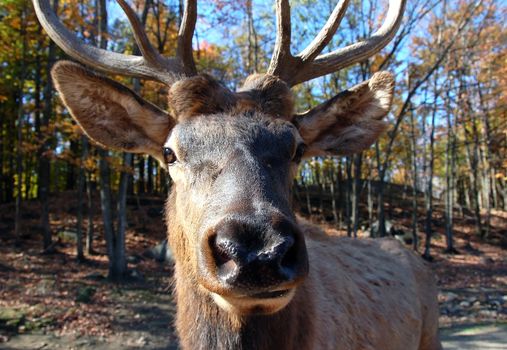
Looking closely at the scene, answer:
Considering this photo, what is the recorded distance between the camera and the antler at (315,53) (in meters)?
4.30

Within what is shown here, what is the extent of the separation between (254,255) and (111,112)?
2.35m

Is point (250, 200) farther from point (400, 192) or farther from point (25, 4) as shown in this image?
point (400, 192)

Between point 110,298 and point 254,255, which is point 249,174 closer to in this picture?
point 254,255

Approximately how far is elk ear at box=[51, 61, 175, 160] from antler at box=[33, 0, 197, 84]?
447 mm

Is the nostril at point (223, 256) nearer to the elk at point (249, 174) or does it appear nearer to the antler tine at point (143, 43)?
the elk at point (249, 174)

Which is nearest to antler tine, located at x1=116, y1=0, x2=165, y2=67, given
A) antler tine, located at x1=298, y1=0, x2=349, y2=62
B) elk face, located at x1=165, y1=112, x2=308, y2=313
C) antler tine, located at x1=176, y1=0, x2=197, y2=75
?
antler tine, located at x1=176, y1=0, x2=197, y2=75

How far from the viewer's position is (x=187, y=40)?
13.8 ft

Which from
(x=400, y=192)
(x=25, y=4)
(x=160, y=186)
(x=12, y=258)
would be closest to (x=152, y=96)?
(x=25, y=4)

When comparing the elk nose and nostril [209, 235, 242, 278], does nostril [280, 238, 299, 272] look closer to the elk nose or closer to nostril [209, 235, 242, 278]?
the elk nose

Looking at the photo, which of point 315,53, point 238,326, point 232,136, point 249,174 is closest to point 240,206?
point 249,174

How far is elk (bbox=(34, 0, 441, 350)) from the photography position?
2.32 meters

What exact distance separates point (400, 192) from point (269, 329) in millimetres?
40586

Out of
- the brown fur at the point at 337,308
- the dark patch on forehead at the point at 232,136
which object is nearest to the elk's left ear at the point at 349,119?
the dark patch on forehead at the point at 232,136

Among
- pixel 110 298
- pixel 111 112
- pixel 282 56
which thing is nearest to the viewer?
pixel 111 112
